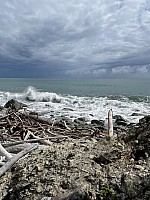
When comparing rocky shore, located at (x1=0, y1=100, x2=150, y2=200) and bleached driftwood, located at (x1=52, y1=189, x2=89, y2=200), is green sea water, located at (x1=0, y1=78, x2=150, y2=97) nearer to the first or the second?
rocky shore, located at (x1=0, y1=100, x2=150, y2=200)

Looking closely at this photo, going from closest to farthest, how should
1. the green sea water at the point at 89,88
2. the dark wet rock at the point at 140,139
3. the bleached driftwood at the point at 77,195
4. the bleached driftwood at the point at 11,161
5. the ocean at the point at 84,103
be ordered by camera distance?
the bleached driftwood at the point at 77,195
the dark wet rock at the point at 140,139
the bleached driftwood at the point at 11,161
the ocean at the point at 84,103
the green sea water at the point at 89,88

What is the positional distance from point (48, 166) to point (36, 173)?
12 cm

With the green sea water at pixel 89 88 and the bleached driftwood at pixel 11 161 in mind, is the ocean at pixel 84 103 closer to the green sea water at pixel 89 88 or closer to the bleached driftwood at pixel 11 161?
the green sea water at pixel 89 88

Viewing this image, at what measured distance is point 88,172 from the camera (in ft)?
7.38

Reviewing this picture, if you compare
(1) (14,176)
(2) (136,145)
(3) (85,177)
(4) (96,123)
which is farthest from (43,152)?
(4) (96,123)

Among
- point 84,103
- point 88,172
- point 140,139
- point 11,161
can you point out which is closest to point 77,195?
point 88,172

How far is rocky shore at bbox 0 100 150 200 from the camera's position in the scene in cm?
199

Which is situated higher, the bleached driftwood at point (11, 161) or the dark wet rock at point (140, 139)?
the dark wet rock at point (140, 139)

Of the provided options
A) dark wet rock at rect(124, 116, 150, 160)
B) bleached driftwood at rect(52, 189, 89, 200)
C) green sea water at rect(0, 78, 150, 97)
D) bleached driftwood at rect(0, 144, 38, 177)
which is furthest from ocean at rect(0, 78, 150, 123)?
bleached driftwood at rect(52, 189, 89, 200)

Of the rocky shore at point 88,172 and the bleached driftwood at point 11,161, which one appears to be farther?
the bleached driftwood at point 11,161

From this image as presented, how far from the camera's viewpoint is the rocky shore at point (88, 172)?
199cm

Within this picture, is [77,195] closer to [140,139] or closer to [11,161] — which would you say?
[140,139]

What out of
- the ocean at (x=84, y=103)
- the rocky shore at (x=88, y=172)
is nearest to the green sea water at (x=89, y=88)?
the ocean at (x=84, y=103)

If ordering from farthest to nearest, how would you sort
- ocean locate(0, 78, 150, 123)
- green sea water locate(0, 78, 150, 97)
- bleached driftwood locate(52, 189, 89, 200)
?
green sea water locate(0, 78, 150, 97)
ocean locate(0, 78, 150, 123)
bleached driftwood locate(52, 189, 89, 200)
